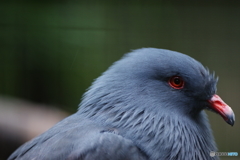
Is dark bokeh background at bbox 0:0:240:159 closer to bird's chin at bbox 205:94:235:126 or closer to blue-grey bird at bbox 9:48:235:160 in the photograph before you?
blue-grey bird at bbox 9:48:235:160

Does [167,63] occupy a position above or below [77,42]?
above

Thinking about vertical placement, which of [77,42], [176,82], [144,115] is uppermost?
[176,82]

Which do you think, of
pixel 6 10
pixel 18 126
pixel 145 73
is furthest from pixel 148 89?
pixel 6 10

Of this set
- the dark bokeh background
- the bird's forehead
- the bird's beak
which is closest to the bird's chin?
the bird's beak

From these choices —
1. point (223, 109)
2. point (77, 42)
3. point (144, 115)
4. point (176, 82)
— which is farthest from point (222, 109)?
point (77, 42)

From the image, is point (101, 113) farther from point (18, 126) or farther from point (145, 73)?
point (18, 126)

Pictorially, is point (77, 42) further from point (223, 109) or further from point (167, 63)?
point (223, 109)

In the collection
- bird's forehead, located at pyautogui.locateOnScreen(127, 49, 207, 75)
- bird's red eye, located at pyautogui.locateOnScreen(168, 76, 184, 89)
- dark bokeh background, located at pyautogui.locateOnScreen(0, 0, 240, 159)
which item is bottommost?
dark bokeh background, located at pyautogui.locateOnScreen(0, 0, 240, 159)
